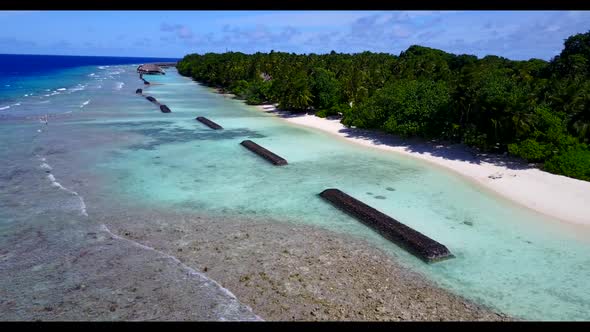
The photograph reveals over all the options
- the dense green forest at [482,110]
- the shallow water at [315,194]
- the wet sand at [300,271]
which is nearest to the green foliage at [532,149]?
the dense green forest at [482,110]

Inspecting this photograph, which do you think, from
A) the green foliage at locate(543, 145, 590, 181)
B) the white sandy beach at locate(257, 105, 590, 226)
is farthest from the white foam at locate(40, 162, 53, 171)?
the green foliage at locate(543, 145, 590, 181)

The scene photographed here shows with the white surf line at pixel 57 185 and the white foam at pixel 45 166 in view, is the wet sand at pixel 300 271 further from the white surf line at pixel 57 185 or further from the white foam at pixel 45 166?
the white foam at pixel 45 166

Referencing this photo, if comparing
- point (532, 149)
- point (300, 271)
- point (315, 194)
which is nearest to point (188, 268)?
point (300, 271)

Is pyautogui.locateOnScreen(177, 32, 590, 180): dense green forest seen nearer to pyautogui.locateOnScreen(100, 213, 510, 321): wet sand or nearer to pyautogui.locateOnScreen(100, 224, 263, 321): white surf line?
pyautogui.locateOnScreen(100, 213, 510, 321): wet sand

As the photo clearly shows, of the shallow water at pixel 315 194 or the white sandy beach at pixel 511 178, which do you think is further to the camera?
the white sandy beach at pixel 511 178
